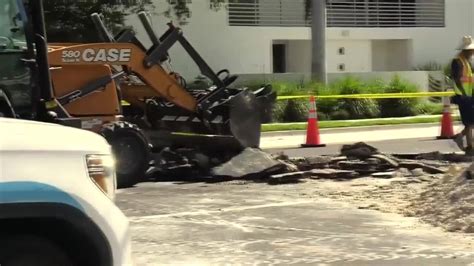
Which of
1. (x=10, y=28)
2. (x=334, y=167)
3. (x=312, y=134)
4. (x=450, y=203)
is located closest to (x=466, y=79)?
(x=334, y=167)

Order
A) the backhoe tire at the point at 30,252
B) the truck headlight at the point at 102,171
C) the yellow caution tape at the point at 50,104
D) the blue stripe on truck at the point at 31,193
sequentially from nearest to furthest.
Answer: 1. the blue stripe on truck at the point at 31,193
2. the backhoe tire at the point at 30,252
3. the truck headlight at the point at 102,171
4. the yellow caution tape at the point at 50,104

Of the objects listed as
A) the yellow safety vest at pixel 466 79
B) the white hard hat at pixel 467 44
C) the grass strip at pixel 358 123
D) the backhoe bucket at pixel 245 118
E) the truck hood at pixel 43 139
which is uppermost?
the truck hood at pixel 43 139

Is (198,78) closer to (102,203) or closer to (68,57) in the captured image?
(68,57)

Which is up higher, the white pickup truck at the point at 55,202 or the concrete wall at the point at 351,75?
the white pickup truck at the point at 55,202

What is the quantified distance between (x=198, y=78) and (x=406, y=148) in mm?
11744

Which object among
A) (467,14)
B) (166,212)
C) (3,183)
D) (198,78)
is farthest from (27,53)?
(467,14)

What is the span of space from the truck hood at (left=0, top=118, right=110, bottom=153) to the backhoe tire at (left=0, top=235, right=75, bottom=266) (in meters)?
0.49

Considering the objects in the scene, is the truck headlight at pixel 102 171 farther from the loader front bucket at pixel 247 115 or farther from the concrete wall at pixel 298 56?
the concrete wall at pixel 298 56

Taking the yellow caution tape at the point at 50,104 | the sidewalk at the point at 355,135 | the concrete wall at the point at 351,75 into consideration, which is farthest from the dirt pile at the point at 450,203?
the concrete wall at the point at 351,75

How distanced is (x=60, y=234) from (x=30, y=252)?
0.19 meters

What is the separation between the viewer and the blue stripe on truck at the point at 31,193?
12.5 feet

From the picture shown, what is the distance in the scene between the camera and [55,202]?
3.94m

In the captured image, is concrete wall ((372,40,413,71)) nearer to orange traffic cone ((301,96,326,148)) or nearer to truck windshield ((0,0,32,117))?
orange traffic cone ((301,96,326,148))

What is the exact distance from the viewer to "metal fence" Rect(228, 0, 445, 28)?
105 ft
